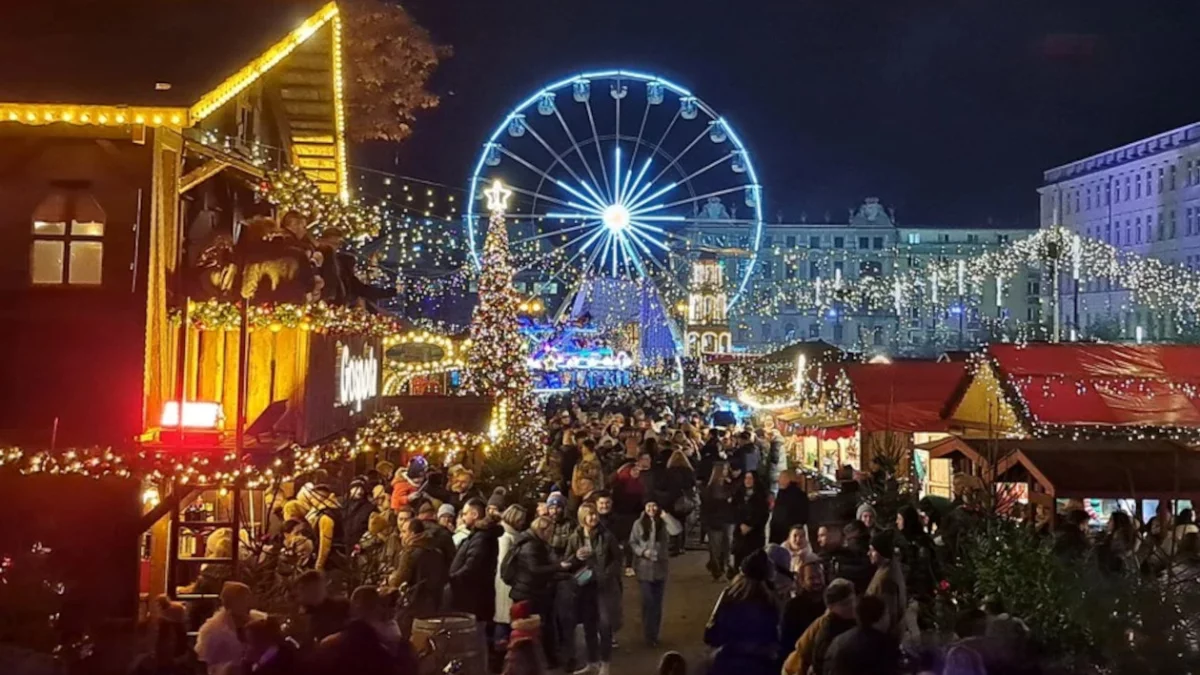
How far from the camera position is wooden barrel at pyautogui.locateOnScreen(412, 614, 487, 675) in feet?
24.8

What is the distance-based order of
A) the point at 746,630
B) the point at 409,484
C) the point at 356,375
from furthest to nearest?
the point at 356,375 → the point at 409,484 → the point at 746,630

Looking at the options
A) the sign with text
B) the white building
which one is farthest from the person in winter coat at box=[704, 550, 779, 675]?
the white building

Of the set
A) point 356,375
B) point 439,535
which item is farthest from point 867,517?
point 356,375

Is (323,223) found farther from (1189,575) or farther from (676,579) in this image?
(1189,575)

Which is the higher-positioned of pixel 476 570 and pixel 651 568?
pixel 476 570

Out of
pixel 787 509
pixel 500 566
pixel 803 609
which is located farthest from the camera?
pixel 787 509

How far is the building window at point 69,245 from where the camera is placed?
8.76m

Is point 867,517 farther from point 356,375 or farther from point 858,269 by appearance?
point 858,269

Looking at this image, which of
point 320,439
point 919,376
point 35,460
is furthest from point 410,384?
point 35,460

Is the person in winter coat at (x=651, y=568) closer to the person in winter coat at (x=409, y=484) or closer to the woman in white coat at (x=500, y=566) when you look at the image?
the woman in white coat at (x=500, y=566)

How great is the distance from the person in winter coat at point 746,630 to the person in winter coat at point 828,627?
0.84 ft

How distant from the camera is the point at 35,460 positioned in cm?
834

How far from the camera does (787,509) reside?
12.0 meters

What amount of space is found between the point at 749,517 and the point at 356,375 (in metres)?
4.29
